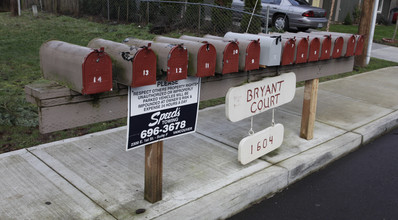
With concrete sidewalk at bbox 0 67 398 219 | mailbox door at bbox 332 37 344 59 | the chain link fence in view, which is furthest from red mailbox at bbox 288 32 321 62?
the chain link fence

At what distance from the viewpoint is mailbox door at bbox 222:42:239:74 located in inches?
135

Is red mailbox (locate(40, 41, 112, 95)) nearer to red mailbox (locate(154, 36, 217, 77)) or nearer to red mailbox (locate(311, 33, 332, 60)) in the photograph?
red mailbox (locate(154, 36, 217, 77))

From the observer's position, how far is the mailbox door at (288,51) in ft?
13.2

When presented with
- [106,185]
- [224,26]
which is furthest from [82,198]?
[224,26]

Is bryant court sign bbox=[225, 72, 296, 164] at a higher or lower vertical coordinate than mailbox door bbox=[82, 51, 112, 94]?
lower

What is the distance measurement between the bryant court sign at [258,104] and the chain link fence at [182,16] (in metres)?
7.46

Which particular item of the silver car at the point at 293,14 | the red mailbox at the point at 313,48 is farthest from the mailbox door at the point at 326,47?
the silver car at the point at 293,14

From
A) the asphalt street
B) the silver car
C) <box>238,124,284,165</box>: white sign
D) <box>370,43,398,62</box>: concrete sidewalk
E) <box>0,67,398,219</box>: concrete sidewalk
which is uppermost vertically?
the silver car

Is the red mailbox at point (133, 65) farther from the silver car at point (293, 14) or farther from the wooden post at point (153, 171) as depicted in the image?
the silver car at point (293, 14)

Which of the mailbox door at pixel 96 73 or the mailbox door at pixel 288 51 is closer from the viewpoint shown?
the mailbox door at pixel 96 73

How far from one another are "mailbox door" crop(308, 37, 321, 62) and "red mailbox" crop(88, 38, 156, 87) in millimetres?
2160

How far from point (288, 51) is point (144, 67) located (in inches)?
71.2

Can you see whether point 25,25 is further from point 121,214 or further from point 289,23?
point 121,214

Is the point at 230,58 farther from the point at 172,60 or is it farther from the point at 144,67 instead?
the point at 144,67
